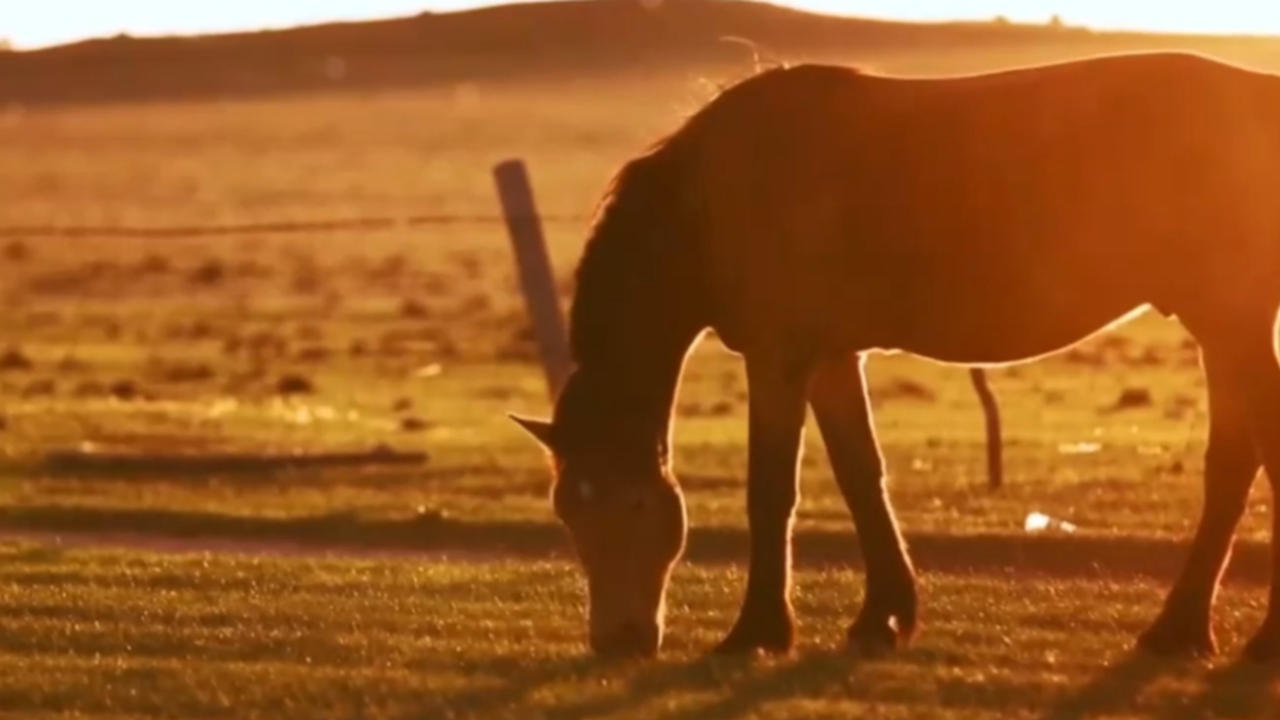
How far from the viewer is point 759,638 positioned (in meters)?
9.45

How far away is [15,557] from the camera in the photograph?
12.1 meters

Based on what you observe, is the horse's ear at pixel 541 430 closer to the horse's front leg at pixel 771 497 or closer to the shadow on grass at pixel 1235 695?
the horse's front leg at pixel 771 497

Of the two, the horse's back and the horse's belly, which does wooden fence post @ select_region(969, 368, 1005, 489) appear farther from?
the horse's back

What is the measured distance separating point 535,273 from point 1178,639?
25.5 ft

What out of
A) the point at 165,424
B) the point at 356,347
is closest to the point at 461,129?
the point at 356,347

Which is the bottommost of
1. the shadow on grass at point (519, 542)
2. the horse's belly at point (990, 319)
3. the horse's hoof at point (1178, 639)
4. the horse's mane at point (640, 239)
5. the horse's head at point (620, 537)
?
the shadow on grass at point (519, 542)

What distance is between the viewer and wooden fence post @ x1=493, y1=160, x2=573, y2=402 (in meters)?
16.4

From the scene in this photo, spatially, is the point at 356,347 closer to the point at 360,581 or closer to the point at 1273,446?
the point at 360,581

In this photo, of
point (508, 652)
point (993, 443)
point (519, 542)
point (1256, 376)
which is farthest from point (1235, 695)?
point (993, 443)

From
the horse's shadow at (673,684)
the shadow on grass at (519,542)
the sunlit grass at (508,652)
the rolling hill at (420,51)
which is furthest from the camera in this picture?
the rolling hill at (420,51)

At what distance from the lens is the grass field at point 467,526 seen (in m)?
8.62

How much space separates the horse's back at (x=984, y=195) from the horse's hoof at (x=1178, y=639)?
1.09 meters

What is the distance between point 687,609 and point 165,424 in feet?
32.9

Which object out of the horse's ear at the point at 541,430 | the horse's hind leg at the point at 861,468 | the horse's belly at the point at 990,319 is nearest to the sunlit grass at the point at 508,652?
the horse's hind leg at the point at 861,468
